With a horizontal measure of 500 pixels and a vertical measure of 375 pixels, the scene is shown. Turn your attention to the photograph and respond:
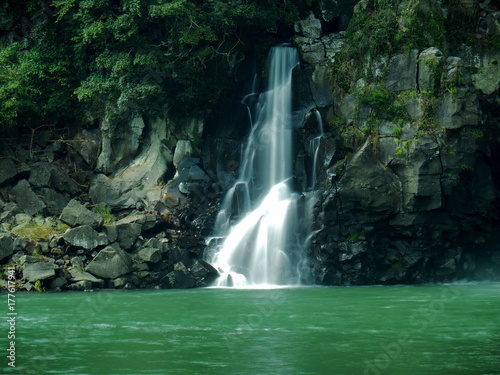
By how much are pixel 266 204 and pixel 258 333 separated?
11.4 meters

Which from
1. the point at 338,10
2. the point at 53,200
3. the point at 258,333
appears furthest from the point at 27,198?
the point at 258,333

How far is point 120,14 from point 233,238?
9.67 metres

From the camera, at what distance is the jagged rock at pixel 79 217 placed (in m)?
21.9

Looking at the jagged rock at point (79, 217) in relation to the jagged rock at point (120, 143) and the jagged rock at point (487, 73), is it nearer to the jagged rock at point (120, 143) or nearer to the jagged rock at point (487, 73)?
the jagged rock at point (120, 143)

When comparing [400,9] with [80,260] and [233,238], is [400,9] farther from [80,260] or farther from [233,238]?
[80,260]

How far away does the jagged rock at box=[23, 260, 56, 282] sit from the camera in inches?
798

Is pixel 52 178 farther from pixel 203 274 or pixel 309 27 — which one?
pixel 309 27

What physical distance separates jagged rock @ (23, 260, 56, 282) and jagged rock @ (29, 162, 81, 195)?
5.75 meters

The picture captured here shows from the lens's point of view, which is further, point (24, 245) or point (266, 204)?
point (266, 204)

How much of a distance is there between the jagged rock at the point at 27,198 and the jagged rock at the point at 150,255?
491cm

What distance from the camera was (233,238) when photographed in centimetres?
2336

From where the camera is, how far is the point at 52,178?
2602cm

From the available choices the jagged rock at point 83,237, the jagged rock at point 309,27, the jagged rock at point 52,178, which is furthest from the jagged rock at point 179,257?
the jagged rock at point 309,27

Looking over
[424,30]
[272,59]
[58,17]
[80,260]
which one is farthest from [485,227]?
[58,17]
